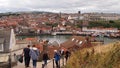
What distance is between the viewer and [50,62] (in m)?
16.3

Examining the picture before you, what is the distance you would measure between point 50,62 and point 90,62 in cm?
663

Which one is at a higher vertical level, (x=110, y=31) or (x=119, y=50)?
(x=119, y=50)

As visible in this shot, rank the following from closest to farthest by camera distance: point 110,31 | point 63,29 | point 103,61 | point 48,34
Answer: point 103,61
point 110,31
point 48,34
point 63,29

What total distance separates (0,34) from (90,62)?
15.8 meters

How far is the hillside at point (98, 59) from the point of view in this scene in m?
8.95

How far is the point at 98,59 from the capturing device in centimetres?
962

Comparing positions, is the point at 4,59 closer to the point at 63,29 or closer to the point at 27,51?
the point at 27,51

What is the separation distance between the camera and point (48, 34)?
139 m

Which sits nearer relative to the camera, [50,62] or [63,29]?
[50,62]

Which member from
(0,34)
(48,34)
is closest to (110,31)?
(48,34)

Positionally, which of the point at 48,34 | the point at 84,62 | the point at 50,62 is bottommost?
the point at 48,34

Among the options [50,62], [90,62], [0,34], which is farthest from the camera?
[0,34]

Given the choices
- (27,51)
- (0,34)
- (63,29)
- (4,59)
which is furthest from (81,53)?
(63,29)

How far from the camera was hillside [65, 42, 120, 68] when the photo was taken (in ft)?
29.4
